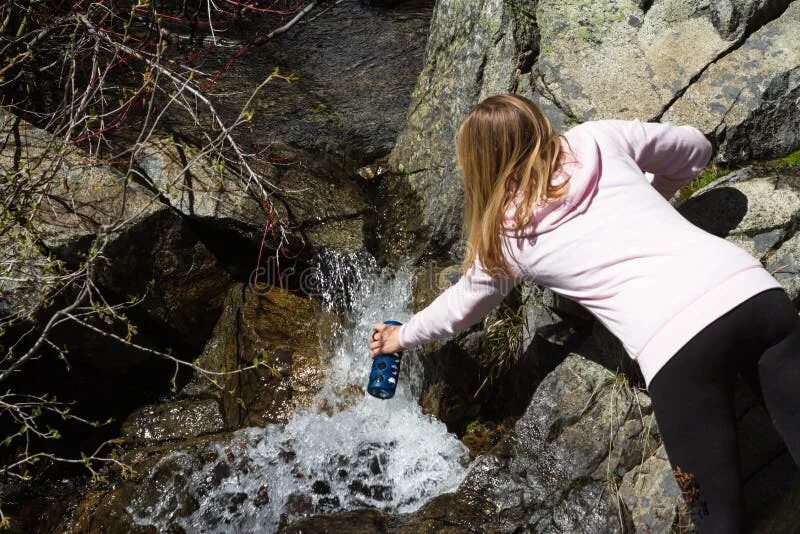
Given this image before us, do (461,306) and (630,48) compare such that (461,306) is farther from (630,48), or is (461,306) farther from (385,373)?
(630,48)

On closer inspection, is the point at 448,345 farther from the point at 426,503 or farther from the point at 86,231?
the point at 86,231

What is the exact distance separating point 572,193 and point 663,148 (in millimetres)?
657

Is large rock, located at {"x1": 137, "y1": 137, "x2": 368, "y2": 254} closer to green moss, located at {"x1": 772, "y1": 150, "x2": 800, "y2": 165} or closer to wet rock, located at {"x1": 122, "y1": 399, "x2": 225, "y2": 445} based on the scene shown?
wet rock, located at {"x1": 122, "y1": 399, "x2": 225, "y2": 445}

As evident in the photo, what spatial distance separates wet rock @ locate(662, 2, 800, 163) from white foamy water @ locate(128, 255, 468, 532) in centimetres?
185

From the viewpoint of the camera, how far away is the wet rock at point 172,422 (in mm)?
4176

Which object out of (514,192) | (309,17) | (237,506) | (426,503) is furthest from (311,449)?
(309,17)

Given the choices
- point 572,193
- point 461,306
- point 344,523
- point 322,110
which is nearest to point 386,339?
point 461,306

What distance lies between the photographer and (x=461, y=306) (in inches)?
103

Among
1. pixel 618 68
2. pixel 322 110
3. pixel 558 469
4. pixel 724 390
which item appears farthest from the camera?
pixel 322 110

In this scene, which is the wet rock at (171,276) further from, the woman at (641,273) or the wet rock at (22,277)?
the woman at (641,273)

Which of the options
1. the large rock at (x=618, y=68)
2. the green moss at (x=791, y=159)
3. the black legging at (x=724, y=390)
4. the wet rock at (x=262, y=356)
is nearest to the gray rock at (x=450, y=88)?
the large rock at (x=618, y=68)

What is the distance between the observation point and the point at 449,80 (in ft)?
14.3

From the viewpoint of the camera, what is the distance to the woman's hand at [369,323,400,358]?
2.93m

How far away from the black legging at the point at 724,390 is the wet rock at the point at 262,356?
8.00ft
